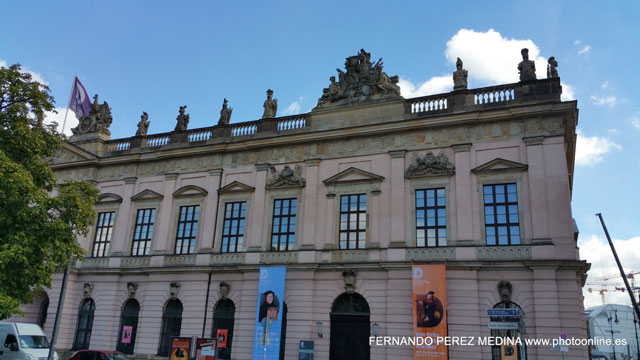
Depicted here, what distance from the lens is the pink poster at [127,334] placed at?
28.8 meters

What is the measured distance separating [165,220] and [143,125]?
809 cm

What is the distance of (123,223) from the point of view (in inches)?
1251

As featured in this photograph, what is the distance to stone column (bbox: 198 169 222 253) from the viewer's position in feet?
94.3

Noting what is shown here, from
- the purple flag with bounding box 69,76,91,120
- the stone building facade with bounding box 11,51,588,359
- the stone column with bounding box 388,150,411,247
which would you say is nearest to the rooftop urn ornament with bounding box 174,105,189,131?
the stone building facade with bounding box 11,51,588,359

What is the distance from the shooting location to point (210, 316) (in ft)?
89.6

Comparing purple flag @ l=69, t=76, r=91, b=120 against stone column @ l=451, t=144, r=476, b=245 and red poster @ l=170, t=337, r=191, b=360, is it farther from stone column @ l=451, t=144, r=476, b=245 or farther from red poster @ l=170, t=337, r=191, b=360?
stone column @ l=451, t=144, r=476, b=245

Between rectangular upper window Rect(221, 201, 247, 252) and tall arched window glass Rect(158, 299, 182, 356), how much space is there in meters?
4.38

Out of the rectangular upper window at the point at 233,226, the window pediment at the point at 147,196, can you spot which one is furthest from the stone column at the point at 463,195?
the window pediment at the point at 147,196

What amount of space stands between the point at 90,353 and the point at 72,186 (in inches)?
281

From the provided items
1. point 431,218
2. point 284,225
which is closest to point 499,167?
point 431,218

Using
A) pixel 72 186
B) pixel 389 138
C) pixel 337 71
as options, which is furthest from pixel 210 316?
pixel 337 71

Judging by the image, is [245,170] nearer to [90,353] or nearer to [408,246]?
[408,246]

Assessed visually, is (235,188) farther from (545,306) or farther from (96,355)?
(545,306)

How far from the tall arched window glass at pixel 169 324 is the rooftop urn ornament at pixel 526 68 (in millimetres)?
22643
